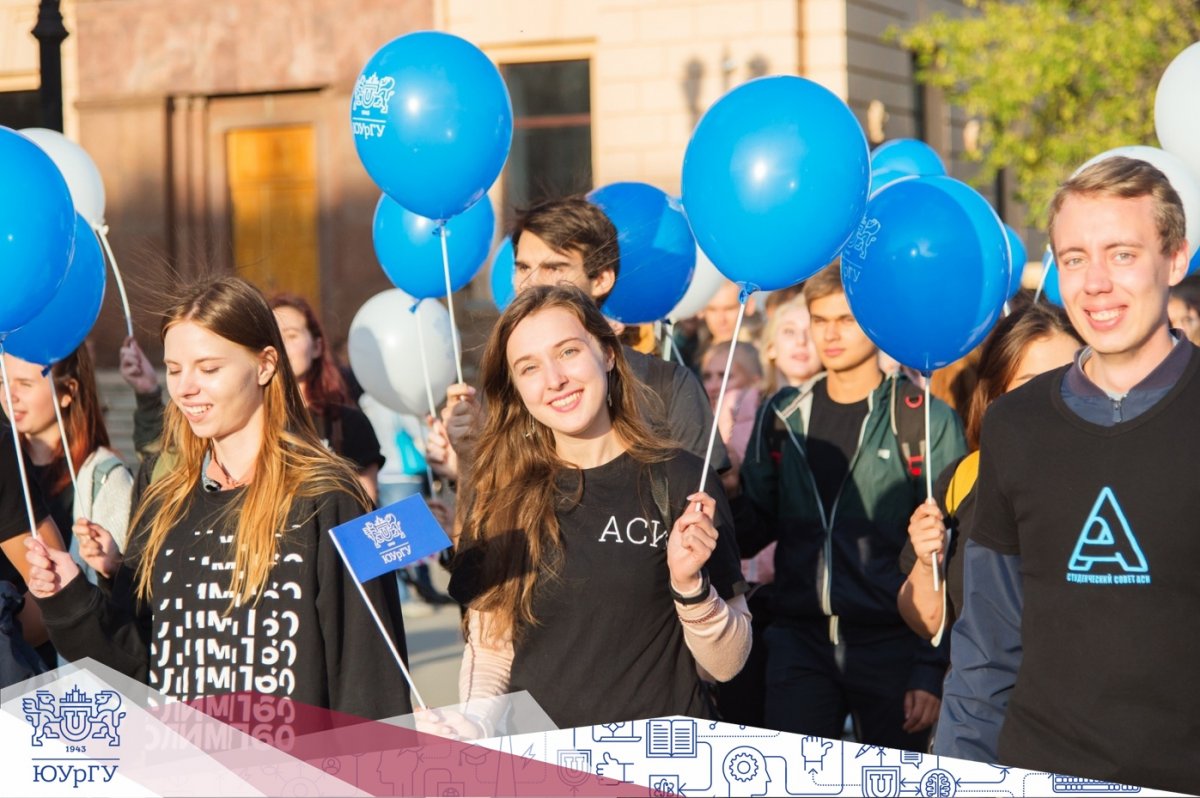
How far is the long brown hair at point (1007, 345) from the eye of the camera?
462 cm

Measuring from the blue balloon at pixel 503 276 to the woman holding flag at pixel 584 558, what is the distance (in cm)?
215

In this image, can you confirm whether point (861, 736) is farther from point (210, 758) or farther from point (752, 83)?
point (210, 758)

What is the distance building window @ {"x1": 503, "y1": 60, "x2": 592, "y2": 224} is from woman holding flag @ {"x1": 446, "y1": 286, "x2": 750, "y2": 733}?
44.3 feet

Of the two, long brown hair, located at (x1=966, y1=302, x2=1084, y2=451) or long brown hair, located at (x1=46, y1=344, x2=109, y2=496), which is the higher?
long brown hair, located at (x1=966, y1=302, x2=1084, y2=451)

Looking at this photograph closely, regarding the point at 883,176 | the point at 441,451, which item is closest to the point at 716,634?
the point at 441,451

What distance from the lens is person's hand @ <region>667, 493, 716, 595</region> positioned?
3344mm

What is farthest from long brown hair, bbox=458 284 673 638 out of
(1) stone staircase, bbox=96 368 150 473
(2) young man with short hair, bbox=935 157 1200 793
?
(1) stone staircase, bbox=96 368 150 473

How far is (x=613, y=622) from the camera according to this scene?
11.8ft

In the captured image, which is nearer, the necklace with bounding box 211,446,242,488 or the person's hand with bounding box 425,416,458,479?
the necklace with bounding box 211,446,242,488

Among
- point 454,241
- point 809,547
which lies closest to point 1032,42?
point 454,241

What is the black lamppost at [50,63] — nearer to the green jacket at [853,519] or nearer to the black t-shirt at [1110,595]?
the green jacket at [853,519]

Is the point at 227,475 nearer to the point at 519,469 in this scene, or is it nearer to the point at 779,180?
the point at 519,469

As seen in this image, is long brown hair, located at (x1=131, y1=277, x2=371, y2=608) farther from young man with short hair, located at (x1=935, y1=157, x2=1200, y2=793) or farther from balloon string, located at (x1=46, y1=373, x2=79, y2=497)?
young man with short hair, located at (x1=935, y1=157, x2=1200, y2=793)

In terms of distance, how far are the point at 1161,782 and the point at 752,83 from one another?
2199 millimetres
